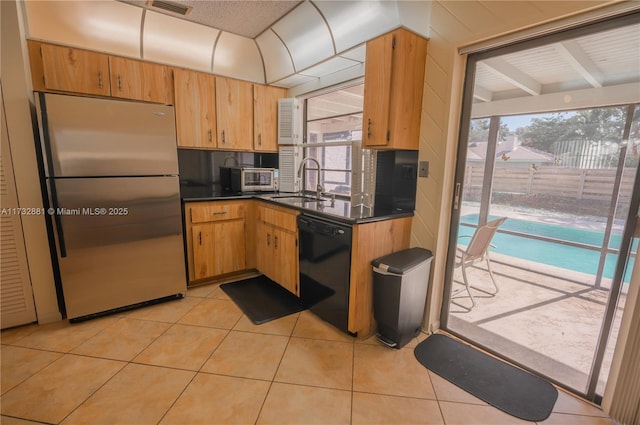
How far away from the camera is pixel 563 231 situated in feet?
7.71

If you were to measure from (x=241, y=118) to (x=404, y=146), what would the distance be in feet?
6.58

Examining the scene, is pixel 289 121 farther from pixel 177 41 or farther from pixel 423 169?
pixel 423 169

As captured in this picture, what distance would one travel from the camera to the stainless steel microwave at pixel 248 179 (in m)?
3.17

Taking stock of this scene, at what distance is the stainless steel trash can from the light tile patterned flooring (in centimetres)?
13

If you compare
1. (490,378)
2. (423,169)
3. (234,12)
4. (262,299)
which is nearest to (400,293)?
(490,378)

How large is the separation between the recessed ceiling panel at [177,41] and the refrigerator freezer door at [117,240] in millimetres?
1302

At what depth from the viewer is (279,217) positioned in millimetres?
2602

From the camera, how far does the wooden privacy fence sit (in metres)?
1.76

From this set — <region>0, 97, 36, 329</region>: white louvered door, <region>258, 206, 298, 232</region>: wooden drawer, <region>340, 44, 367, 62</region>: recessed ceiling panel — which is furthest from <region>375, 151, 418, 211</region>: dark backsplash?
<region>0, 97, 36, 329</region>: white louvered door

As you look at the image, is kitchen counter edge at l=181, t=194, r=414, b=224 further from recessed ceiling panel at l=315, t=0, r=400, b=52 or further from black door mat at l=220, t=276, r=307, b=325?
recessed ceiling panel at l=315, t=0, r=400, b=52

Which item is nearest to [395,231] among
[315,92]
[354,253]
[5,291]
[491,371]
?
[354,253]

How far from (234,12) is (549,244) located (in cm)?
360

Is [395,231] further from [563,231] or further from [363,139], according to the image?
[563,231]

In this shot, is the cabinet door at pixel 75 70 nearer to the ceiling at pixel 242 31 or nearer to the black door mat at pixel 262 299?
the ceiling at pixel 242 31
